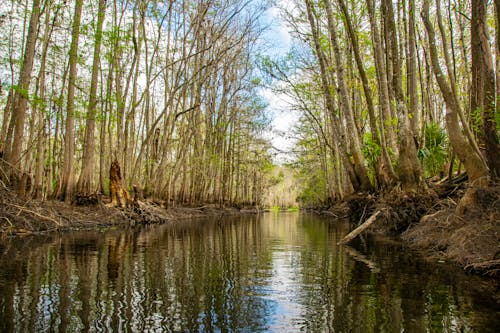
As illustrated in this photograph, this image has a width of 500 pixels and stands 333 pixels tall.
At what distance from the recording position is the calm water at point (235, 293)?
265 cm

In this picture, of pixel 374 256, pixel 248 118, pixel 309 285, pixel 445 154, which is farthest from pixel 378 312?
pixel 248 118

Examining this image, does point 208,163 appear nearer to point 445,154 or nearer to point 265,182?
point 445,154

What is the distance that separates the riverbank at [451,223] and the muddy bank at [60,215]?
321 inches

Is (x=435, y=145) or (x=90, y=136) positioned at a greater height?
(x=90, y=136)

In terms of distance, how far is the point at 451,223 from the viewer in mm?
6293

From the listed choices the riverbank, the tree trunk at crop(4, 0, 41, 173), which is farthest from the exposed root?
the tree trunk at crop(4, 0, 41, 173)

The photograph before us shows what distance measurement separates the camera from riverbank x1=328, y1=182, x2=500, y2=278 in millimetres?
4660

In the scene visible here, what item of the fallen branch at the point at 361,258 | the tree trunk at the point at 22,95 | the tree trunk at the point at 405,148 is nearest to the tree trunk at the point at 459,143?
the tree trunk at the point at 405,148

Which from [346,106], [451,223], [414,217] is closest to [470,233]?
[451,223]

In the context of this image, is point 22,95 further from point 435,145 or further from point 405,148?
point 435,145

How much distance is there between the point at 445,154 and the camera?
11758 millimetres

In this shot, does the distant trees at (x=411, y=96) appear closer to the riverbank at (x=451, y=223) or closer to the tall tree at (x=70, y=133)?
the riverbank at (x=451, y=223)

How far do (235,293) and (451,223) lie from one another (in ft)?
14.6

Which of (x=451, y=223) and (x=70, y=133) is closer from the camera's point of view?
(x=451, y=223)
